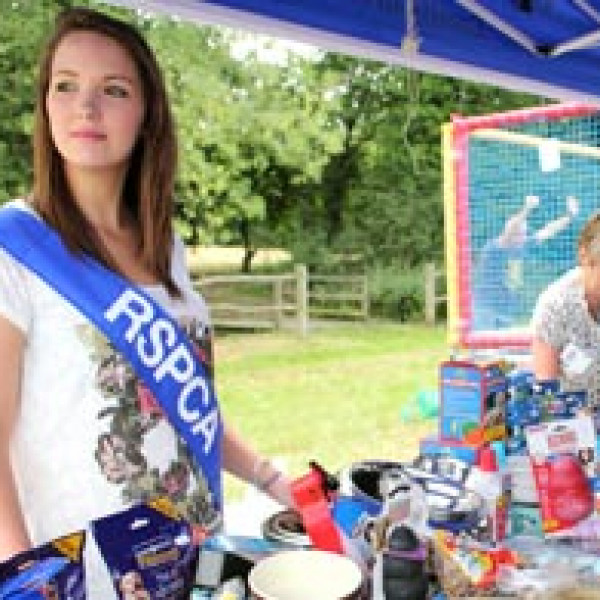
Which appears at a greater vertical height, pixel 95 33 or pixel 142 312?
pixel 95 33

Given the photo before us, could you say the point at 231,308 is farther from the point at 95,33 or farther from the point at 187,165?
the point at 95,33

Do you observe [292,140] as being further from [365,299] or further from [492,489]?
[492,489]

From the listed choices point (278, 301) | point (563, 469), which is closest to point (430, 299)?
point (278, 301)

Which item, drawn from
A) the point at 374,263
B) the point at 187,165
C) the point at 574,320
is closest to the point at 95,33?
the point at 574,320

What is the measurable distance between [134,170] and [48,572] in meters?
0.47

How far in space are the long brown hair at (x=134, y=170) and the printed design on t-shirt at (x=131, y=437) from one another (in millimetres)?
99

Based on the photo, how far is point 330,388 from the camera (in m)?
7.74

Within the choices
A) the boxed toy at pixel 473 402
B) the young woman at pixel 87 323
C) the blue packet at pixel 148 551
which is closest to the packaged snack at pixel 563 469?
the boxed toy at pixel 473 402

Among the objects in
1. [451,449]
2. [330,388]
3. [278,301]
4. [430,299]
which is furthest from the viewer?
[430,299]

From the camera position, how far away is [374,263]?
1274cm

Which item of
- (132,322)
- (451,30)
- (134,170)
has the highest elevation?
(451,30)

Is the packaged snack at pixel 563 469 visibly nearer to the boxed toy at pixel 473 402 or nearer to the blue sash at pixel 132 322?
the boxed toy at pixel 473 402

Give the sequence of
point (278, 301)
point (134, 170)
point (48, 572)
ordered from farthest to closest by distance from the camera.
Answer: point (278, 301) < point (134, 170) < point (48, 572)

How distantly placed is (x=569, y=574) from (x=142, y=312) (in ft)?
1.89
